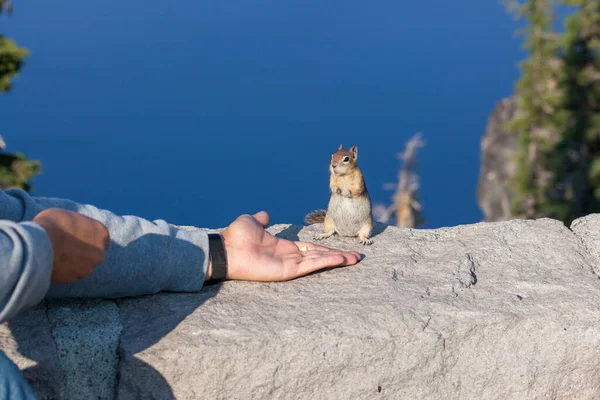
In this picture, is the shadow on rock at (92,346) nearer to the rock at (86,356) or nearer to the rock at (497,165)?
the rock at (86,356)

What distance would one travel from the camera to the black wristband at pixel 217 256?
266 cm

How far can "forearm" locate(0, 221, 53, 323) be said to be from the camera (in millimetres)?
1780

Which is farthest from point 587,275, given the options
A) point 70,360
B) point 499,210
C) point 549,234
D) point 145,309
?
point 499,210

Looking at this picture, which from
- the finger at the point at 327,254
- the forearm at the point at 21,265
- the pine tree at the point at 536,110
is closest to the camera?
the forearm at the point at 21,265

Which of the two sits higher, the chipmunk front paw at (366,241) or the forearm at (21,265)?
the chipmunk front paw at (366,241)

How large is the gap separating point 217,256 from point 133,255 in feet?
1.05

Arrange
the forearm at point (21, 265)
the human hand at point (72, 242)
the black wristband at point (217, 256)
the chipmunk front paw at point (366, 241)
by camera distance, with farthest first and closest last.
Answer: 1. the chipmunk front paw at point (366, 241)
2. the black wristband at point (217, 256)
3. the human hand at point (72, 242)
4. the forearm at point (21, 265)

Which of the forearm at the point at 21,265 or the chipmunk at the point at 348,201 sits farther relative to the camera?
the chipmunk at the point at 348,201

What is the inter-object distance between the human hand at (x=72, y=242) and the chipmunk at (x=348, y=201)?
139 centimetres

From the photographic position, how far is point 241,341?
7.68 ft

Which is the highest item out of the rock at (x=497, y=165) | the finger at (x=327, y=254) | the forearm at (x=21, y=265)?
the rock at (x=497, y=165)

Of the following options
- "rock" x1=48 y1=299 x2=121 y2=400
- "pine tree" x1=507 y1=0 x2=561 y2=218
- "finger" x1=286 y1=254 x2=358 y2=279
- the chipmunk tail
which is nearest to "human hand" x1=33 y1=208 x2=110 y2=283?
"rock" x1=48 y1=299 x2=121 y2=400

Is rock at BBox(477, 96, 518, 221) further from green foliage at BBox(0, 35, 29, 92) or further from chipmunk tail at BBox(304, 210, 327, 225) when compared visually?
chipmunk tail at BBox(304, 210, 327, 225)

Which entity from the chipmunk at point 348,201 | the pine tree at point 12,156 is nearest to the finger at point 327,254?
the chipmunk at point 348,201
